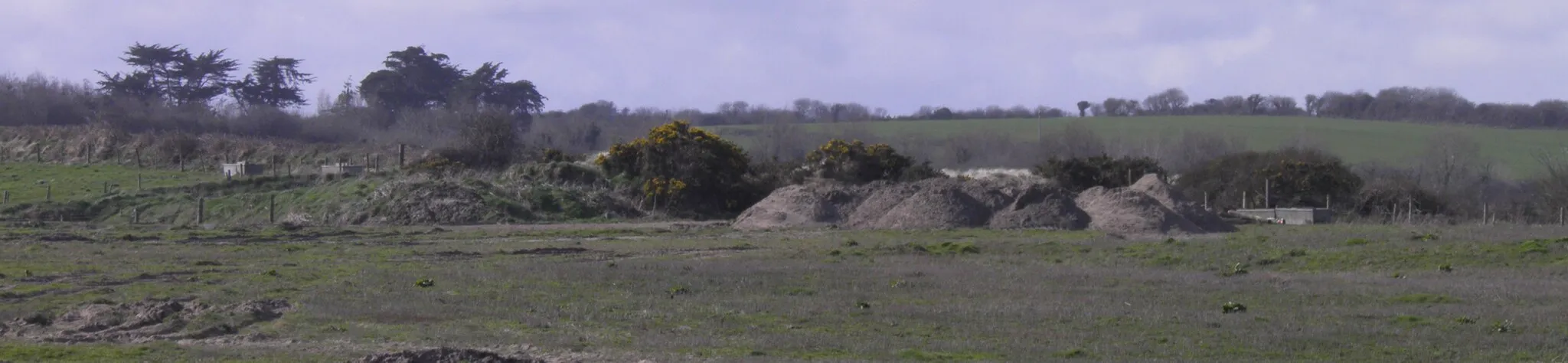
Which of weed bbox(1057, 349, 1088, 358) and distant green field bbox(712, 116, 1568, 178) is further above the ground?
distant green field bbox(712, 116, 1568, 178)

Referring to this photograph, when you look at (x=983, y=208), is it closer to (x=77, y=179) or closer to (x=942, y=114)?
(x=77, y=179)

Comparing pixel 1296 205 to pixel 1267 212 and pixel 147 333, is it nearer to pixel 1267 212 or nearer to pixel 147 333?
pixel 1267 212

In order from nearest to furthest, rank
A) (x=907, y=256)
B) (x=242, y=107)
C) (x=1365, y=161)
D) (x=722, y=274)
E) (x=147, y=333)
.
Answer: (x=147, y=333)
(x=722, y=274)
(x=907, y=256)
(x=1365, y=161)
(x=242, y=107)

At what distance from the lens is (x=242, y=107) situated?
11694 cm

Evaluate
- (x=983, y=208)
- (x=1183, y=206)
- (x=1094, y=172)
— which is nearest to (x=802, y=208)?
(x=983, y=208)

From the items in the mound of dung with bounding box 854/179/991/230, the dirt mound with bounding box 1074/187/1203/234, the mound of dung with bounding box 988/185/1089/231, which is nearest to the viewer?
the dirt mound with bounding box 1074/187/1203/234

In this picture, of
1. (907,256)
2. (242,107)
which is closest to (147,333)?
(907,256)

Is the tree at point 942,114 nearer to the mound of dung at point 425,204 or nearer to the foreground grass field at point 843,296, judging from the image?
the mound of dung at point 425,204

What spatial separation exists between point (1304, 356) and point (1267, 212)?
131 feet

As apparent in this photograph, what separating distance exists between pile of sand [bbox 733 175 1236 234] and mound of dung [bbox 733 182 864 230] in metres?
0.03

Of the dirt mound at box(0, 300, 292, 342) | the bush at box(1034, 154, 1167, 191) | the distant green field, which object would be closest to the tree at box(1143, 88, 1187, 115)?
the distant green field

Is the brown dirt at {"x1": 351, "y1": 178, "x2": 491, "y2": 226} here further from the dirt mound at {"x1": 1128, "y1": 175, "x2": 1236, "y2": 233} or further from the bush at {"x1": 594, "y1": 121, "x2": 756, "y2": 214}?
the dirt mound at {"x1": 1128, "y1": 175, "x2": 1236, "y2": 233}

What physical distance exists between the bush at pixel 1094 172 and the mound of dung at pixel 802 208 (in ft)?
48.1

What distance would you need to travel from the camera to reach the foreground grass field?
1395cm
